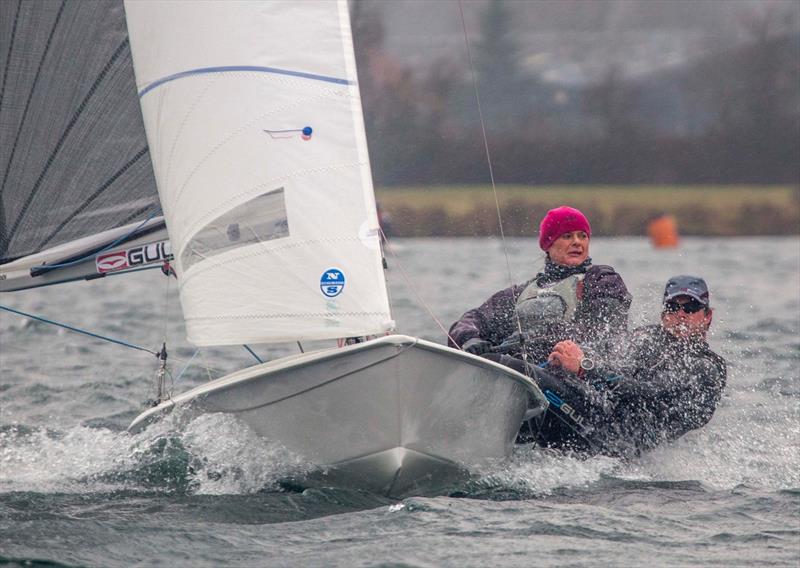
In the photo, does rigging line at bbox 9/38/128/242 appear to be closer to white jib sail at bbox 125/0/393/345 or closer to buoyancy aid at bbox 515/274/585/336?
white jib sail at bbox 125/0/393/345

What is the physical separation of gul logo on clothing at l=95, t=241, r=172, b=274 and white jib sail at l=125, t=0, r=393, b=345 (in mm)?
685

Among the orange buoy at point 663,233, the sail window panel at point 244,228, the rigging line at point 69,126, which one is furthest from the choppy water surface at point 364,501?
the orange buoy at point 663,233

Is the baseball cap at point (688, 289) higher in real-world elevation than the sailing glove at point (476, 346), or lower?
higher

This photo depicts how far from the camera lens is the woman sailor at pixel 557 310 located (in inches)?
223

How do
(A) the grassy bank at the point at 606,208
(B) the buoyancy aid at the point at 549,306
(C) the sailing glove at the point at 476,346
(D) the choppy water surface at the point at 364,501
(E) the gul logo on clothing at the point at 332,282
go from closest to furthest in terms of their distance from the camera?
(D) the choppy water surface at the point at 364,501 < (E) the gul logo on clothing at the point at 332,282 < (C) the sailing glove at the point at 476,346 < (B) the buoyancy aid at the point at 549,306 < (A) the grassy bank at the point at 606,208

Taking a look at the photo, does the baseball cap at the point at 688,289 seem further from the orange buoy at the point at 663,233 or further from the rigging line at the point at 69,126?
the orange buoy at the point at 663,233

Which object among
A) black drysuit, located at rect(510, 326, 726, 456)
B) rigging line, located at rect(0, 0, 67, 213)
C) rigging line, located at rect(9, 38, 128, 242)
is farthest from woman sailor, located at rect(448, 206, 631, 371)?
rigging line, located at rect(0, 0, 67, 213)

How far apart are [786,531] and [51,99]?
381 centimetres

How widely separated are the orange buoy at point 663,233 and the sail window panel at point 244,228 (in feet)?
68.4

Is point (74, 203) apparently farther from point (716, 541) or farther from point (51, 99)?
point (716, 541)

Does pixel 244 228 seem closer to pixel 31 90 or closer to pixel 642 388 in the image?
pixel 31 90

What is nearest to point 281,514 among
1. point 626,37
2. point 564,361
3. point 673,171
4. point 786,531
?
point 564,361

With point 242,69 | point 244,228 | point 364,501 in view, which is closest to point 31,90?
point 242,69

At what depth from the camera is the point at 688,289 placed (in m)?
5.62
